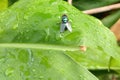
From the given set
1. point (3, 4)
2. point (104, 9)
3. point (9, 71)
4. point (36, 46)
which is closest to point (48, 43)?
point (36, 46)

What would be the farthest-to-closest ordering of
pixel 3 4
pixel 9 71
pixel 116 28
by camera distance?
pixel 116 28
pixel 3 4
pixel 9 71

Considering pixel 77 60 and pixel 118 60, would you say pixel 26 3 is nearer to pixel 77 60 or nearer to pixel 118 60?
pixel 77 60

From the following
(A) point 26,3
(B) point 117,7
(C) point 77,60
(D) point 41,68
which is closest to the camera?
(D) point 41,68

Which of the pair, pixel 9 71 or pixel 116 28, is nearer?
pixel 9 71

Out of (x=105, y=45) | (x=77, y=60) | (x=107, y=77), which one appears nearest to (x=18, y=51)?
(x=77, y=60)

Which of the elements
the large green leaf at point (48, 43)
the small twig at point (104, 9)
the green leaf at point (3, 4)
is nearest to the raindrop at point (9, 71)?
the large green leaf at point (48, 43)

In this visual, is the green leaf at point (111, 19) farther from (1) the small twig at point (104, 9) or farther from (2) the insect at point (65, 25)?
(2) the insect at point (65, 25)

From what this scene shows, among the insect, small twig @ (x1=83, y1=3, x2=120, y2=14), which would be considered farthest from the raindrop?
small twig @ (x1=83, y1=3, x2=120, y2=14)

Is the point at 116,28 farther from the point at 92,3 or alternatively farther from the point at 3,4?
the point at 3,4
